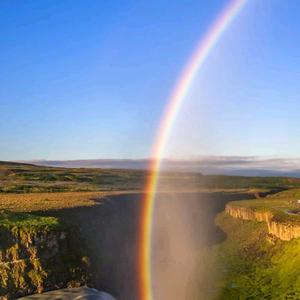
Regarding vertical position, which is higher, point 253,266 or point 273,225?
point 273,225

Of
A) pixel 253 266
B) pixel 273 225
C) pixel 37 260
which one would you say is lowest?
pixel 253 266

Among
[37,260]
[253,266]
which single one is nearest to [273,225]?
[253,266]

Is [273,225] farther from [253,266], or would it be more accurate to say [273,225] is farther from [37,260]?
[37,260]

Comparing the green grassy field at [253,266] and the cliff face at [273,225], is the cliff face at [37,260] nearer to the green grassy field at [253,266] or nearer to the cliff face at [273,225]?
the green grassy field at [253,266]

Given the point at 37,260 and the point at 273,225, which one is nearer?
the point at 37,260

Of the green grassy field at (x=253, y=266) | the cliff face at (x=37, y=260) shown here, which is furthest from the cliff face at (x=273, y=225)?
the cliff face at (x=37, y=260)

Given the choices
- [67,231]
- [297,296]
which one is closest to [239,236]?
[297,296]

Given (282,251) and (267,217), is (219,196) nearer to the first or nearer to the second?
(267,217)

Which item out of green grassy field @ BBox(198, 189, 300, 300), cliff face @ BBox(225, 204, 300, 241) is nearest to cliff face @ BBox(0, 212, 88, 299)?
green grassy field @ BBox(198, 189, 300, 300)
